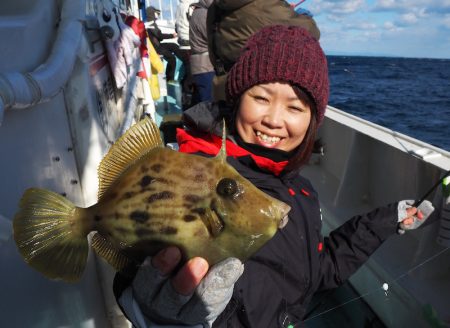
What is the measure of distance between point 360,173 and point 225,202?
323 centimetres

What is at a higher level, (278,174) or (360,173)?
(278,174)

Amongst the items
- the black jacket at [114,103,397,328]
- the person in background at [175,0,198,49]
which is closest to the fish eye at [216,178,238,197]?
the black jacket at [114,103,397,328]

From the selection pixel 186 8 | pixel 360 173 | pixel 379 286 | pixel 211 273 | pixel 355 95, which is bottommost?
pixel 355 95

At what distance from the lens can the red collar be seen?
5.75 feet

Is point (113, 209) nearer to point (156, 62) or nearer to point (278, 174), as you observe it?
point (278, 174)

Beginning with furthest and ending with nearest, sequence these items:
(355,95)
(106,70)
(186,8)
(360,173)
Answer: (355,95) → (186,8) → (360,173) → (106,70)

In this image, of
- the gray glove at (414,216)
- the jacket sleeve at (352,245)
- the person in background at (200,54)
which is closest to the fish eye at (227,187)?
the jacket sleeve at (352,245)

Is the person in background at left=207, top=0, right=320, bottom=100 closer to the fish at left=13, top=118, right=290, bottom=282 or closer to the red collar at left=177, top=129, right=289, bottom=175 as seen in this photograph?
the red collar at left=177, top=129, right=289, bottom=175

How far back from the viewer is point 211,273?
115 centimetres

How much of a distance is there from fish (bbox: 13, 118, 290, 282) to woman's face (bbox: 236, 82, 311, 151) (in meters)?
0.67

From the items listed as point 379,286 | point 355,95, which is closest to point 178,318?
point 379,286

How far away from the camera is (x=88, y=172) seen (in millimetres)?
2035

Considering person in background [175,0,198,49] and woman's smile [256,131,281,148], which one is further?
person in background [175,0,198,49]

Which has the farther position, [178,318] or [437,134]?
[437,134]
